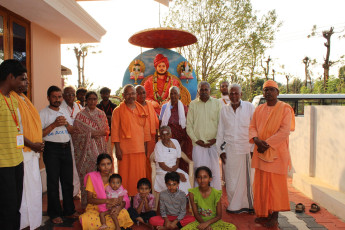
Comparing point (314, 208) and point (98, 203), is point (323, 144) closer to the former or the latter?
point (314, 208)

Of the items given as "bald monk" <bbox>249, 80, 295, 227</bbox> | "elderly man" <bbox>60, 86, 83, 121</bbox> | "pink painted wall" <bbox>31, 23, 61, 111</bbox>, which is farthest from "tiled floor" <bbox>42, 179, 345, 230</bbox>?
"pink painted wall" <bbox>31, 23, 61, 111</bbox>

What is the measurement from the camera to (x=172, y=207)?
11.8 ft

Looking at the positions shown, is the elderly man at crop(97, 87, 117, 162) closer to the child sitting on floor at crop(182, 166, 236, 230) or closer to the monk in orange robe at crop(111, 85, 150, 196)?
the monk in orange robe at crop(111, 85, 150, 196)

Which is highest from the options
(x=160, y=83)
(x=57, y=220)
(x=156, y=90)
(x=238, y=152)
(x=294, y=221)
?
(x=160, y=83)

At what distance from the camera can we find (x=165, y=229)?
11.2 ft

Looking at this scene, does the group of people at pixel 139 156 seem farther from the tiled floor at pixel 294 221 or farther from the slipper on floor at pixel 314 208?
the slipper on floor at pixel 314 208

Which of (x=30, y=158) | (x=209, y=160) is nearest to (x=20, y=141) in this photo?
(x=30, y=158)

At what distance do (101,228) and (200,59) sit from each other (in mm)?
12622

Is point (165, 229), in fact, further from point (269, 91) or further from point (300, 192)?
point (300, 192)

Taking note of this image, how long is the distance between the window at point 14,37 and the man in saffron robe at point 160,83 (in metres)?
2.79

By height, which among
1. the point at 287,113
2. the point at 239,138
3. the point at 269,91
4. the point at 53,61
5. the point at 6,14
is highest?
the point at 6,14

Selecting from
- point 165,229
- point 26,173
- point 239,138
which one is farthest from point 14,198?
point 239,138

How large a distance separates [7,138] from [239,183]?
3.15 meters

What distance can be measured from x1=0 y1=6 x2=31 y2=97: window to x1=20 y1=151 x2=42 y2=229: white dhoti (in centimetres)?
228
